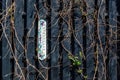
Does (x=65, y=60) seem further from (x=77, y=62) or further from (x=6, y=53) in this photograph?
(x=6, y=53)

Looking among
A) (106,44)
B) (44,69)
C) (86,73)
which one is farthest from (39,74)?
(106,44)

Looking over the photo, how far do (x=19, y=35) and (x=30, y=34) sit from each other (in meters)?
0.13

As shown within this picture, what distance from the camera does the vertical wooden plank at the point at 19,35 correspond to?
4590mm

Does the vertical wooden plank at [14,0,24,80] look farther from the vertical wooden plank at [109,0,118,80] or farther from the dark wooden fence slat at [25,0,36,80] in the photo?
the vertical wooden plank at [109,0,118,80]

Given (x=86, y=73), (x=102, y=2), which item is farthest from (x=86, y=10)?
(x=86, y=73)

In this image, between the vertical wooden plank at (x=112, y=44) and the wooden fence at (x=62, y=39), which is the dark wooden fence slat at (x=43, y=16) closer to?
the wooden fence at (x=62, y=39)

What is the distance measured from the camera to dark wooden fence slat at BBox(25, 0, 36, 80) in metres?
4.61

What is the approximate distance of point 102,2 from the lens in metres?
4.80

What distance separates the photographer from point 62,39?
469 cm

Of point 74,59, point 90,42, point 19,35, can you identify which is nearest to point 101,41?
point 90,42

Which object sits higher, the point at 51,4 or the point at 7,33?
the point at 51,4

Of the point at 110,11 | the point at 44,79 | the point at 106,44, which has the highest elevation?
the point at 110,11

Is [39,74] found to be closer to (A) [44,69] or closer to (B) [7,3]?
(A) [44,69]

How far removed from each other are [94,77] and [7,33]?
1.12m
